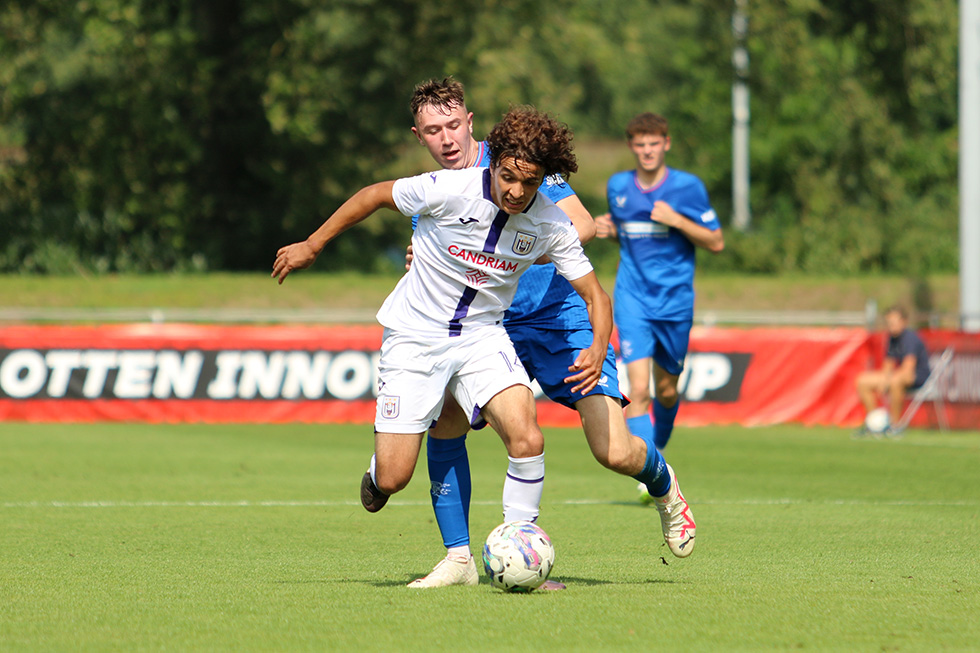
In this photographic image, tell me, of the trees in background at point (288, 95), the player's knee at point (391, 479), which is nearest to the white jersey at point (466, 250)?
the player's knee at point (391, 479)

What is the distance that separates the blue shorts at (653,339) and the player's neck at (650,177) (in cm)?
93

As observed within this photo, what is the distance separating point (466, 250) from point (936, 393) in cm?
1175

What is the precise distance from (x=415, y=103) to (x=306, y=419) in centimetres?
1082

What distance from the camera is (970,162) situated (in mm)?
18312

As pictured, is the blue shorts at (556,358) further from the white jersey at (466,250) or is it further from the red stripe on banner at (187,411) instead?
the red stripe on banner at (187,411)

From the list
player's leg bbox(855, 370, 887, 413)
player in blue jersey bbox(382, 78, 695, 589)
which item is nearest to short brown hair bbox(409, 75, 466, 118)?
player in blue jersey bbox(382, 78, 695, 589)

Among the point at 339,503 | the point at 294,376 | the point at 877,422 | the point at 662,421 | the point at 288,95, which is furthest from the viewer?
the point at 288,95

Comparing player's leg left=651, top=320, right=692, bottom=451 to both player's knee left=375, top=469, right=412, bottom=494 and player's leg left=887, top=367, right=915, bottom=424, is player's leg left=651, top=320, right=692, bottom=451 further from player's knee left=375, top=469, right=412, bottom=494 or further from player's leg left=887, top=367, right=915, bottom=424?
player's leg left=887, top=367, right=915, bottom=424

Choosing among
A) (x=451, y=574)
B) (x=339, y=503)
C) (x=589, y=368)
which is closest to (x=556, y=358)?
(x=589, y=368)

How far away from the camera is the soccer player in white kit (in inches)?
217

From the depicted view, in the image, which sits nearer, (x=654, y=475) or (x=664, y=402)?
(x=654, y=475)

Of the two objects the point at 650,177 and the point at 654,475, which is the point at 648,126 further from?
the point at 654,475

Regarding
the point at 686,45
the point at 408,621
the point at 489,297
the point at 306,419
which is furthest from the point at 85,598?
the point at 686,45

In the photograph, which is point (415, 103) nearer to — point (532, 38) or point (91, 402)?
point (91, 402)
